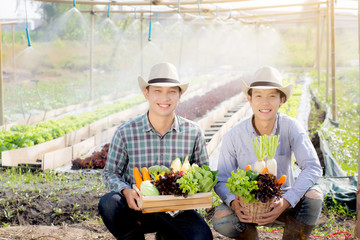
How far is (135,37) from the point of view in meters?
14.5

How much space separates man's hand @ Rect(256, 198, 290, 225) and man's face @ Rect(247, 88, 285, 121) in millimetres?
509

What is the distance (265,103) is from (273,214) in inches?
25.4

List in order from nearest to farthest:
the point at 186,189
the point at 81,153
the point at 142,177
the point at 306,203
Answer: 1. the point at 186,189
2. the point at 306,203
3. the point at 142,177
4. the point at 81,153

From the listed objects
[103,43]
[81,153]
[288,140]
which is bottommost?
[81,153]

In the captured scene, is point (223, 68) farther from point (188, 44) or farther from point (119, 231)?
point (119, 231)

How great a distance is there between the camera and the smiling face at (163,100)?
2.68 meters

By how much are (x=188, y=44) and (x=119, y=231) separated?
16.1m

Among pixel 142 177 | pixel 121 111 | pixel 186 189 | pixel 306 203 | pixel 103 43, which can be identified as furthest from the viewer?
pixel 103 43

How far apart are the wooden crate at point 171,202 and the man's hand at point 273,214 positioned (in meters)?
0.29

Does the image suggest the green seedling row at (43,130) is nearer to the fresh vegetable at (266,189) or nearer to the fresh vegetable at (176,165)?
the fresh vegetable at (176,165)

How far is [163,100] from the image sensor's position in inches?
105

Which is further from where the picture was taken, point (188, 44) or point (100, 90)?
point (188, 44)

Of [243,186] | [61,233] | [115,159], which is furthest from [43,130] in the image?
[243,186]

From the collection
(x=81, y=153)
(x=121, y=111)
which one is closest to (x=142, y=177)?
(x=81, y=153)
